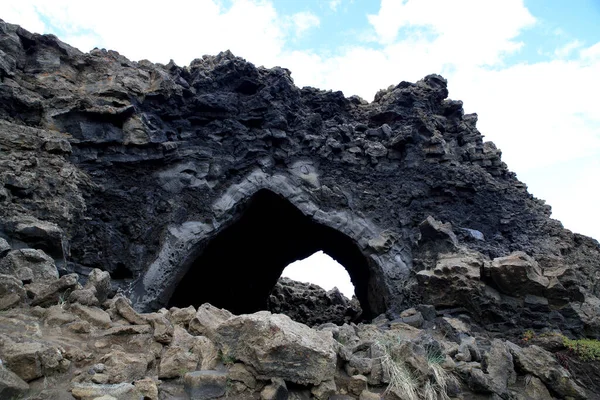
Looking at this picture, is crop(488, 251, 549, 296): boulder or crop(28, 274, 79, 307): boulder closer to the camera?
crop(28, 274, 79, 307): boulder

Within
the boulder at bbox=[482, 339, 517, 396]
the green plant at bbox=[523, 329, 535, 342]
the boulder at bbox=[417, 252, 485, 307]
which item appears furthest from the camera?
the boulder at bbox=[417, 252, 485, 307]

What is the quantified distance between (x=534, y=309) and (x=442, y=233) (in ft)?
8.40

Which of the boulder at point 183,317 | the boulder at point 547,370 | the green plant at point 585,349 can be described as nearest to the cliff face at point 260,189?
the green plant at point 585,349

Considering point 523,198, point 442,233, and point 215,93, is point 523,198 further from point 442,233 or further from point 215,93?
point 215,93

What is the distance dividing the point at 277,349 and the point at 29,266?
13.0 feet

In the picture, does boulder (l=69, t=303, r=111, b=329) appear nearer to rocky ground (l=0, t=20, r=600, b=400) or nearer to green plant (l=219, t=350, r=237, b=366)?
rocky ground (l=0, t=20, r=600, b=400)

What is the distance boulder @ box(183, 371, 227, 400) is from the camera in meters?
4.15

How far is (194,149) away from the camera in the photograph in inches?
456

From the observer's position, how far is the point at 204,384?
4211 millimetres

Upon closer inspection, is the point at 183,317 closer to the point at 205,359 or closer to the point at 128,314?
the point at 128,314

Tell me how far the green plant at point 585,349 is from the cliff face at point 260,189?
212 cm

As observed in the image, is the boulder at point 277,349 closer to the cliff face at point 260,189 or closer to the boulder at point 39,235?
the boulder at point 39,235

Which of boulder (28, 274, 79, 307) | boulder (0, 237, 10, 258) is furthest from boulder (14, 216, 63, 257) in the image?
boulder (28, 274, 79, 307)

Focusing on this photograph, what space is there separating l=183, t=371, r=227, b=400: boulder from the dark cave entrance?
676cm
